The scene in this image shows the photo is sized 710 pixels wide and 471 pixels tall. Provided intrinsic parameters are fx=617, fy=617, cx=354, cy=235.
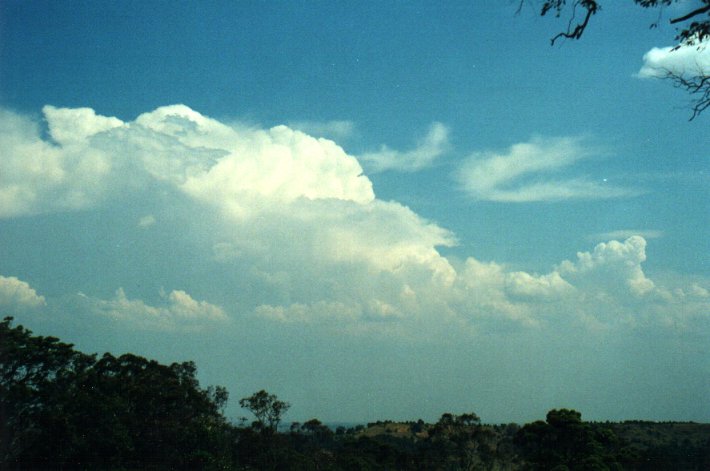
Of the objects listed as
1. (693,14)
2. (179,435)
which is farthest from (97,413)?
(693,14)

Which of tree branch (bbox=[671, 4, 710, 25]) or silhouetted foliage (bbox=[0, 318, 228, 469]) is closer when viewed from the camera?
tree branch (bbox=[671, 4, 710, 25])

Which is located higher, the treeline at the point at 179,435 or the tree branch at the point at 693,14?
the tree branch at the point at 693,14

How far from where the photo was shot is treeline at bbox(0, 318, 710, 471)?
1334 inches

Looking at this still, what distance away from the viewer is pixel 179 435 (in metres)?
40.7

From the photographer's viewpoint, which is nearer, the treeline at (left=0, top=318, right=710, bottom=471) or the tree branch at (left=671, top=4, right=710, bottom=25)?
the tree branch at (left=671, top=4, right=710, bottom=25)

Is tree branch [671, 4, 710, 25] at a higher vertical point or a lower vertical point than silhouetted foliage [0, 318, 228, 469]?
higher

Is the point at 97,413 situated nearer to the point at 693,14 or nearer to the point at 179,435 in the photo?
the point at 179,435

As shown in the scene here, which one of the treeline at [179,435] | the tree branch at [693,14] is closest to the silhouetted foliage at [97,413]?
the treeline at [179,435]

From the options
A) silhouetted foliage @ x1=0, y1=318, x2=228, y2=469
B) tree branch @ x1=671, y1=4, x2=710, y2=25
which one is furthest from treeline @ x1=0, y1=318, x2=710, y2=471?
tree branch @ x1=671, y1=4, x2=710, y2=25

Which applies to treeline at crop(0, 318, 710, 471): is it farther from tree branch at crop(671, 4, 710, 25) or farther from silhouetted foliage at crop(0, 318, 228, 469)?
tree branch at crop(671, 4, 710, 25)

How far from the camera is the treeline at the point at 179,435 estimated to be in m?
33.9

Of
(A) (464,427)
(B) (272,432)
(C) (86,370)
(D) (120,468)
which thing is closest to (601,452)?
(A) (464,427)

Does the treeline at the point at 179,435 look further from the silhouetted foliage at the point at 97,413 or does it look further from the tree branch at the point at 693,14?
the tree branch at the point at 693,14

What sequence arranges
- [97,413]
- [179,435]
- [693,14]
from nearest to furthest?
1. [693,14]
2. [97,413]
3. [179,435]
